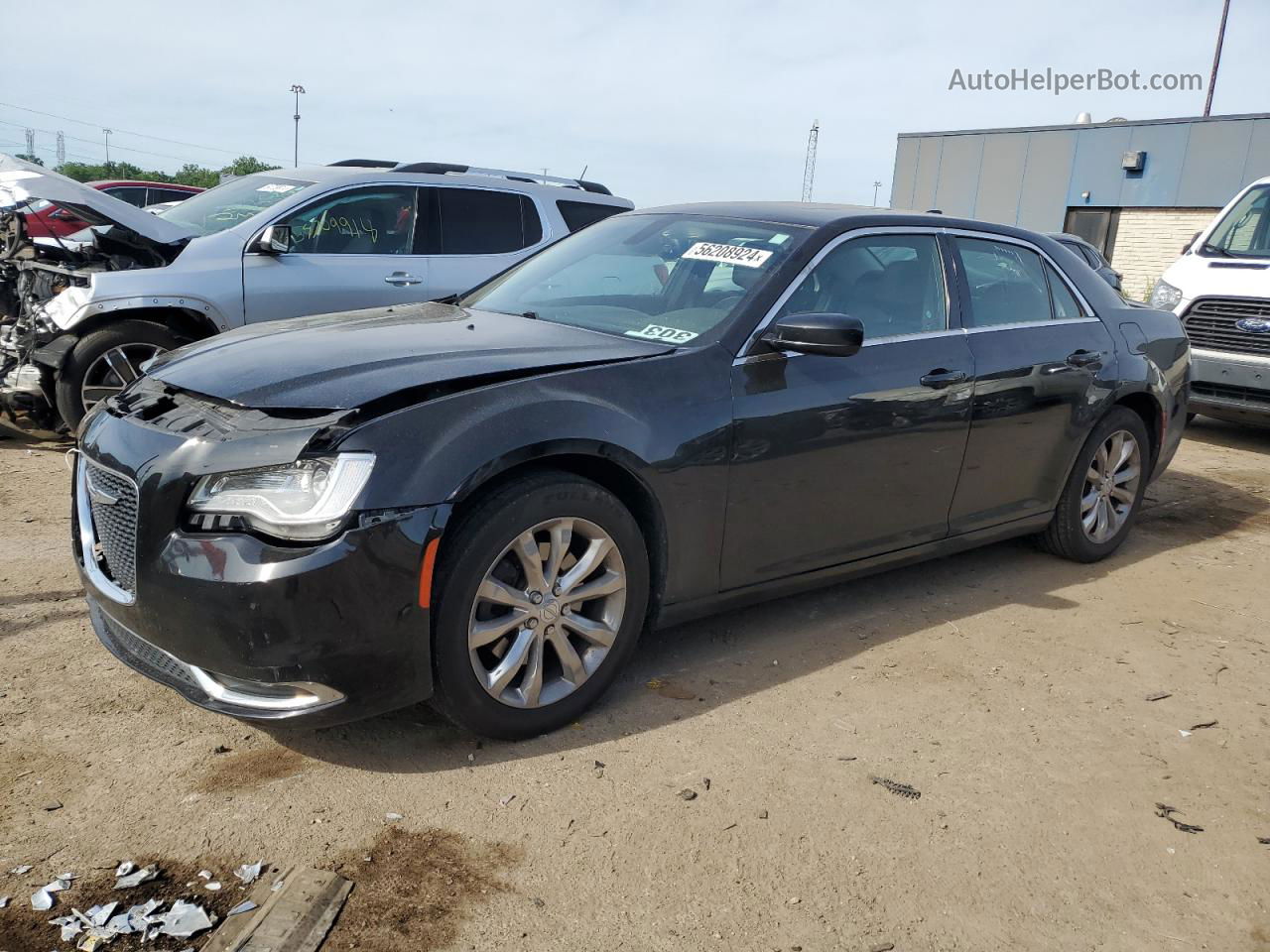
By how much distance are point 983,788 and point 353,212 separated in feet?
19.1

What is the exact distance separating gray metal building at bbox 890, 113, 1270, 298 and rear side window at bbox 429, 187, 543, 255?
21933mm

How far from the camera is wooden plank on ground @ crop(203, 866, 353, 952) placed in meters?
2.40

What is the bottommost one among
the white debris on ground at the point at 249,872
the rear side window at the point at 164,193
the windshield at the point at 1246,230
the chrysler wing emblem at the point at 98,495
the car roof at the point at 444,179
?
the white debris on ground at the point at 249,872

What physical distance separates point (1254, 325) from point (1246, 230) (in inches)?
54.9

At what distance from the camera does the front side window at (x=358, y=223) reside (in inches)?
285

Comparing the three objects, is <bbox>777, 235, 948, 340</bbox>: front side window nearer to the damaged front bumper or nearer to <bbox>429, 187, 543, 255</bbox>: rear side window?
the damaged front bumper

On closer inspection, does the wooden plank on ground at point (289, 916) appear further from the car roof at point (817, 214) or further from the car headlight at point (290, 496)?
the car roof at point (817, 214)

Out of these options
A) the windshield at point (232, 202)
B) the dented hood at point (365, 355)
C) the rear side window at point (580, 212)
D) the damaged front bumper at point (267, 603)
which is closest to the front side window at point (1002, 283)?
the dented hood at point (365, 355)

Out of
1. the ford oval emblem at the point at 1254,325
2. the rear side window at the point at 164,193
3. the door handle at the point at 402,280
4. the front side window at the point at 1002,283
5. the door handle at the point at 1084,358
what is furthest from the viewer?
the rear side window at the point at 164,193

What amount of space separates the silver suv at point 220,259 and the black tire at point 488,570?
319 centimetres

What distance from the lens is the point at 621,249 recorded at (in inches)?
179

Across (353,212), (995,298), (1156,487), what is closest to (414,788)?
(995,298)

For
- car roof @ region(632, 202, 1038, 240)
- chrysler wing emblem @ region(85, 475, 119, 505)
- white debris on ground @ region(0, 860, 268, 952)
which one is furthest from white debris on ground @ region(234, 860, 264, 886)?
car roof @ region(632, 202, 1038, 240)

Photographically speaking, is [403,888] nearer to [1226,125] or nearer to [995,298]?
[995,298]
